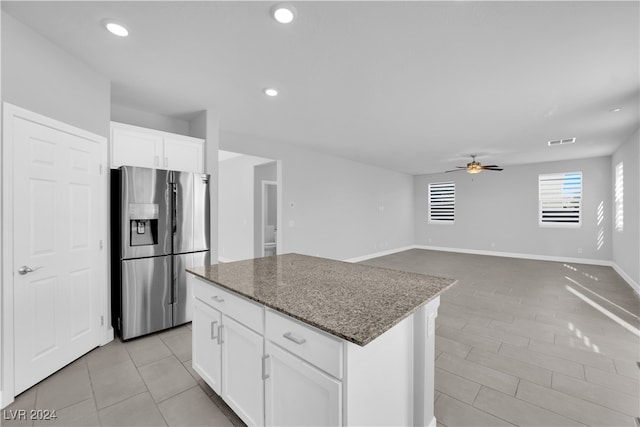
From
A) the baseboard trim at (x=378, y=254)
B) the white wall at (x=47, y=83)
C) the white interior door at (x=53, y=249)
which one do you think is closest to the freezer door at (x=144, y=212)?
the white interior door at (x=53, y=249)

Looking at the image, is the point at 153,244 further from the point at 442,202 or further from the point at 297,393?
the point at 442,202

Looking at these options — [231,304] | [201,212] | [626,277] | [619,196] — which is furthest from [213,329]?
[619,196]

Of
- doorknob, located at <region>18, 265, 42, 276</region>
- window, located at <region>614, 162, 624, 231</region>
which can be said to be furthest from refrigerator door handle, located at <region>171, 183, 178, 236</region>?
window, located at <region>614, 162, 624, 231</region>

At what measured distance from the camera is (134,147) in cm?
309

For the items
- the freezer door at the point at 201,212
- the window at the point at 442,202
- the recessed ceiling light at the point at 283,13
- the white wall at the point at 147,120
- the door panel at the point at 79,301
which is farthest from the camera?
the window at the point at 442,202

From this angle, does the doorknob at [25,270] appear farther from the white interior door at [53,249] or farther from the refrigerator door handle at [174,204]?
the refrigerator door handle at [174,204]

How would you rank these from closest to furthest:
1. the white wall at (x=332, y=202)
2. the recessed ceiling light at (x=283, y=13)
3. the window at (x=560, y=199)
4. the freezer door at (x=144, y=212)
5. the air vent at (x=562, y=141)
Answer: the recessed ceiling light at (x=283, y=13)
the freezer door at (x=144, y=212)
the air vent at (x=562, y=141)
the white wall at (x=332, y=202)
the window at (x=560, y=199)

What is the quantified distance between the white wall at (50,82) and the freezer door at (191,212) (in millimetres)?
877

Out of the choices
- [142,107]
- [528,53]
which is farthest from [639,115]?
[142,107]

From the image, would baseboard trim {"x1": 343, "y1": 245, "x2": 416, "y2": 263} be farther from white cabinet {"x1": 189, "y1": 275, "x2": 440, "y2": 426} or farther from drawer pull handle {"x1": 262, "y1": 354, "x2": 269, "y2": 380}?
drawer pull handle {"x1": 262, "y1": 354, "x2": 269, "y2": 380}

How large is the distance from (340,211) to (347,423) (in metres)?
5.76

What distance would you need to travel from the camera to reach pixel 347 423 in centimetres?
107

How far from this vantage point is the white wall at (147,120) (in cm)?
344

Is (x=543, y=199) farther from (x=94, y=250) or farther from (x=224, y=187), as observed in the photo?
(x=94, y=250)
